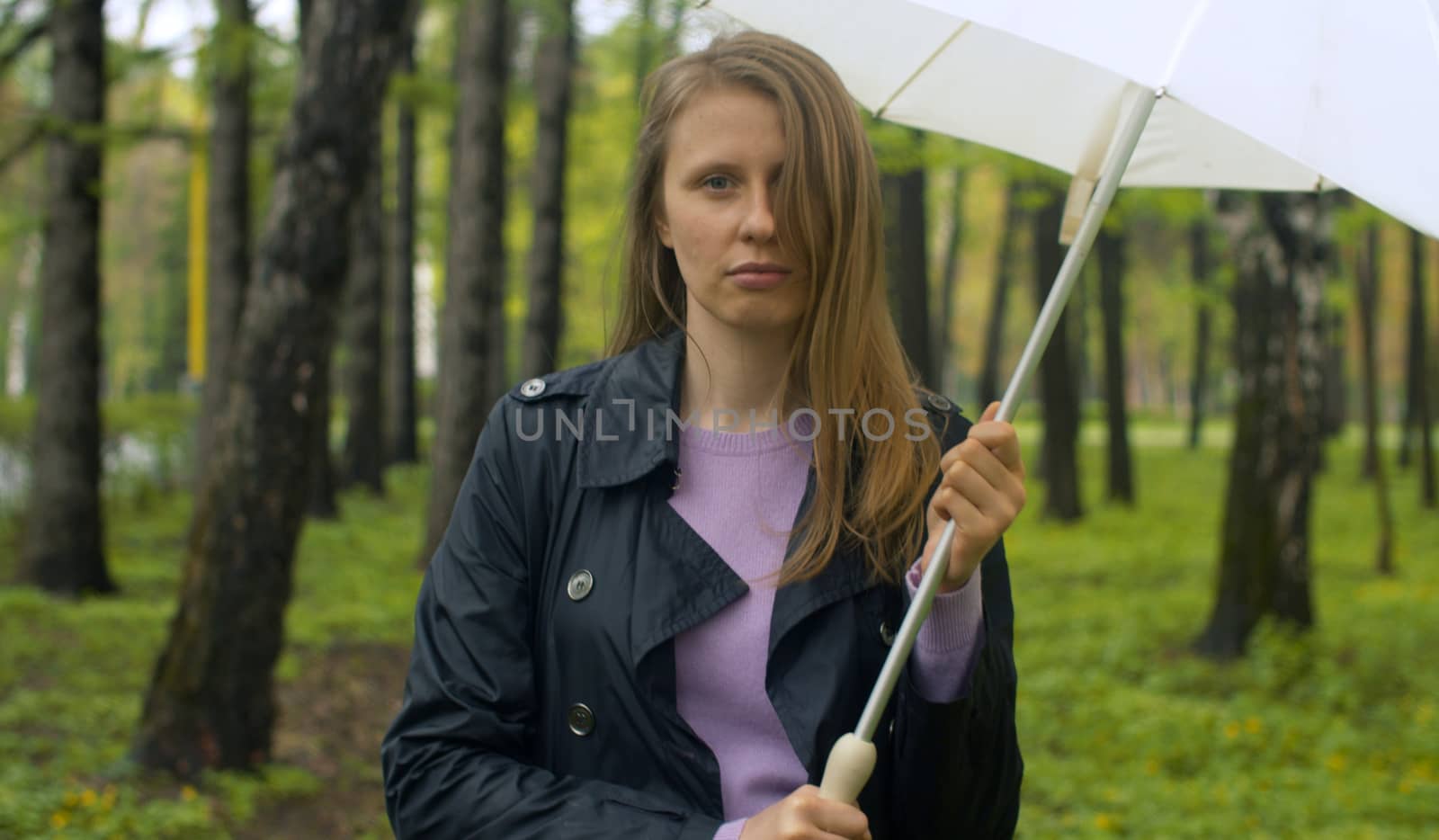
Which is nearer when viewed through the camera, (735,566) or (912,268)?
(735,566)

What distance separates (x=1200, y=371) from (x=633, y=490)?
27.3 meters

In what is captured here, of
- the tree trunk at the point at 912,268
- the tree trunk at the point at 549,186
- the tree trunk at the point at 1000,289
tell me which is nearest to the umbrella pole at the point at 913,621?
the tree trunk at the point at 912,268

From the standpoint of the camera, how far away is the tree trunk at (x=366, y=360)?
16984 mm

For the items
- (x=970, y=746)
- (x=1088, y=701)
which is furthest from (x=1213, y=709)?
(x=970, y=746)

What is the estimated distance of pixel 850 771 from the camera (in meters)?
1.75

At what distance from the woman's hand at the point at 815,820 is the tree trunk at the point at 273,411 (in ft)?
Result: 14.3

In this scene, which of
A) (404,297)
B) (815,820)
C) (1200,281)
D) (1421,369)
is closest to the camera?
(815,820)

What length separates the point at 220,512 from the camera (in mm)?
5516

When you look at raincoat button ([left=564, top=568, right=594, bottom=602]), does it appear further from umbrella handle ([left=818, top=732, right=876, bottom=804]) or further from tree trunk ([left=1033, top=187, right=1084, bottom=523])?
tree trunk ([left=1033, top=187, right=1084, bottom=523])

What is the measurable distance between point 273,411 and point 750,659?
415cm

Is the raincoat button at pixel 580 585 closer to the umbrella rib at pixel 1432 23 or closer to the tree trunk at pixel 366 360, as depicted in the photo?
the umbrella rib at pixel 1432 23

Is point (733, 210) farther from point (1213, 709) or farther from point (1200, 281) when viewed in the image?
point (1200, 281)

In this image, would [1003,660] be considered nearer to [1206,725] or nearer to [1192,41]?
[1192,41]

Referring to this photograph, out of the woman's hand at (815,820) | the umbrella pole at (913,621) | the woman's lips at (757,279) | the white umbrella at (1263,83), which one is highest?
the white umbrella at (1263,83)
